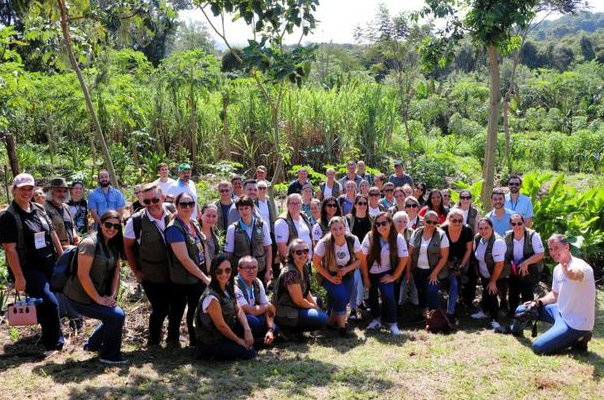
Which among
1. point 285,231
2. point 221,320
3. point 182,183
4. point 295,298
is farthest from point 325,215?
point 221,320

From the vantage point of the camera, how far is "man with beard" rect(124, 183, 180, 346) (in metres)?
4.67

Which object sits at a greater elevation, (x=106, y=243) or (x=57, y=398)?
(x=106, y=243)

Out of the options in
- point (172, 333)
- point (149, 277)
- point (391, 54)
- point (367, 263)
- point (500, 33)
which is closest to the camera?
point (149, 277)

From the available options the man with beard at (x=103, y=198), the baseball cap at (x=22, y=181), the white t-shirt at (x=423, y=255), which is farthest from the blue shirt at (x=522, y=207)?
the baseball cap at (x=22, y=181)

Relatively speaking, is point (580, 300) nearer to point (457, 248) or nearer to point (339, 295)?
point (457, 248)

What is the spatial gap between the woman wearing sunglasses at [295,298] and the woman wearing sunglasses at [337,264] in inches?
10.8

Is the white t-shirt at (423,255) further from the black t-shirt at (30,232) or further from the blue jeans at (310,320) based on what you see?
the black t-shirt at (30,232)

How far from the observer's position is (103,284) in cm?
452

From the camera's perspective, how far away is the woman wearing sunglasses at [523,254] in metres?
5.94

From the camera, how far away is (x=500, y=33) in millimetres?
6953

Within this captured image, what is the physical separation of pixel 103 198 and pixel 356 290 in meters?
3.24

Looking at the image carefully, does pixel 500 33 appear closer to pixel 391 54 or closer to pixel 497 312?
pixel 497 312

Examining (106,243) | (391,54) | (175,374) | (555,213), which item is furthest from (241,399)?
(391,54)

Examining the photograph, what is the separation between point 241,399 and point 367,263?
Result: 237 centimetres
